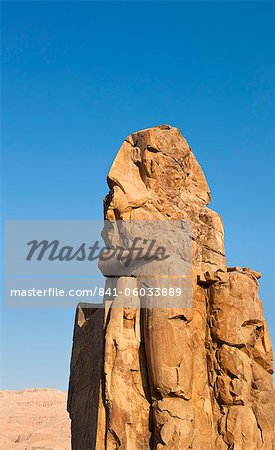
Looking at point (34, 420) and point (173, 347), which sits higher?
point (34, 420)

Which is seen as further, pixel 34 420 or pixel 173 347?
pixel 34 420

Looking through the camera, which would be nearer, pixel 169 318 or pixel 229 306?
pixel 169 318

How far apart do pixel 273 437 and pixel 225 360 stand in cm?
138

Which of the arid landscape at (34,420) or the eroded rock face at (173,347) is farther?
the arid landscape at (34,420)

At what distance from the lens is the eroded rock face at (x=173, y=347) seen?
32.0ft

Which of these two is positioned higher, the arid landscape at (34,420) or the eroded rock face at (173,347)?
the arid landscape at (34,420)

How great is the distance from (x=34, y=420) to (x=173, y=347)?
3913 cm

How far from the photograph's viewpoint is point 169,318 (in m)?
10.0

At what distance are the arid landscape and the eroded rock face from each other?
983 inches

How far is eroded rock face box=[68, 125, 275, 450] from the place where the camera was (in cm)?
977

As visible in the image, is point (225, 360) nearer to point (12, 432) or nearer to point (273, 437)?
point (273, 437)

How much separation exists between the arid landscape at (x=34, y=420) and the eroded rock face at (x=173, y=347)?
25.0m

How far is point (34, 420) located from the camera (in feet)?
153

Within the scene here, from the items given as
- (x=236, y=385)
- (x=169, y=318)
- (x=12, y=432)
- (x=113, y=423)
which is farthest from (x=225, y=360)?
(x=12, y=432)
